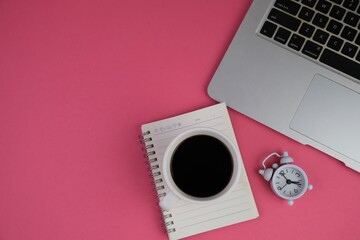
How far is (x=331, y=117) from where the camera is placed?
704mm

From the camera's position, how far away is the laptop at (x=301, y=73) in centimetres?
70

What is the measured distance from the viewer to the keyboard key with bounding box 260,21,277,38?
712mm

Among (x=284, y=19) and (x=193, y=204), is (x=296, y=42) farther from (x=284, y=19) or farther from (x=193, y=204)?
(x=193, y=204)

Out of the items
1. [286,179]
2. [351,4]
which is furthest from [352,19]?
[286,179]

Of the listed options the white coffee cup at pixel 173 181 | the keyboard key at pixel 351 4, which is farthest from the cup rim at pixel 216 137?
the keyboard key at pixel 351 4

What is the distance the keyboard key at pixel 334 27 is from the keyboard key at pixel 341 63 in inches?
1.4

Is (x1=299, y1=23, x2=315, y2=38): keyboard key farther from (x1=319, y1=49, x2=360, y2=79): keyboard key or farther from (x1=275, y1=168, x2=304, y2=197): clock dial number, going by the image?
(x1=275, y1=168, x2=304, y2=197): clock dial number

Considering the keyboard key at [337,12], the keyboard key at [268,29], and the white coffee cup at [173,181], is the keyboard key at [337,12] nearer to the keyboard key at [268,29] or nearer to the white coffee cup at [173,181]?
the keyboard key at [268,29]

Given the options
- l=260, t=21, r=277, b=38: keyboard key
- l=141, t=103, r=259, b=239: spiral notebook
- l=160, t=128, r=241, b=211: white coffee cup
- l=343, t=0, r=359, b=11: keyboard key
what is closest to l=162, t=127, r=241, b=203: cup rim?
l=160, t=128, r=241, b=211: white coffee cup

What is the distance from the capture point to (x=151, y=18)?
778 mm

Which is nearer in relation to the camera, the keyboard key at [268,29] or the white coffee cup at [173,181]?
the white coffee cup at [173,181]

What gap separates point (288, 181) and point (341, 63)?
22 centimetres

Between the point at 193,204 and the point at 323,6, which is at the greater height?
the point at 323,6

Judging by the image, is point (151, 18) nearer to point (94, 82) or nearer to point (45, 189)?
point (94, 82)
